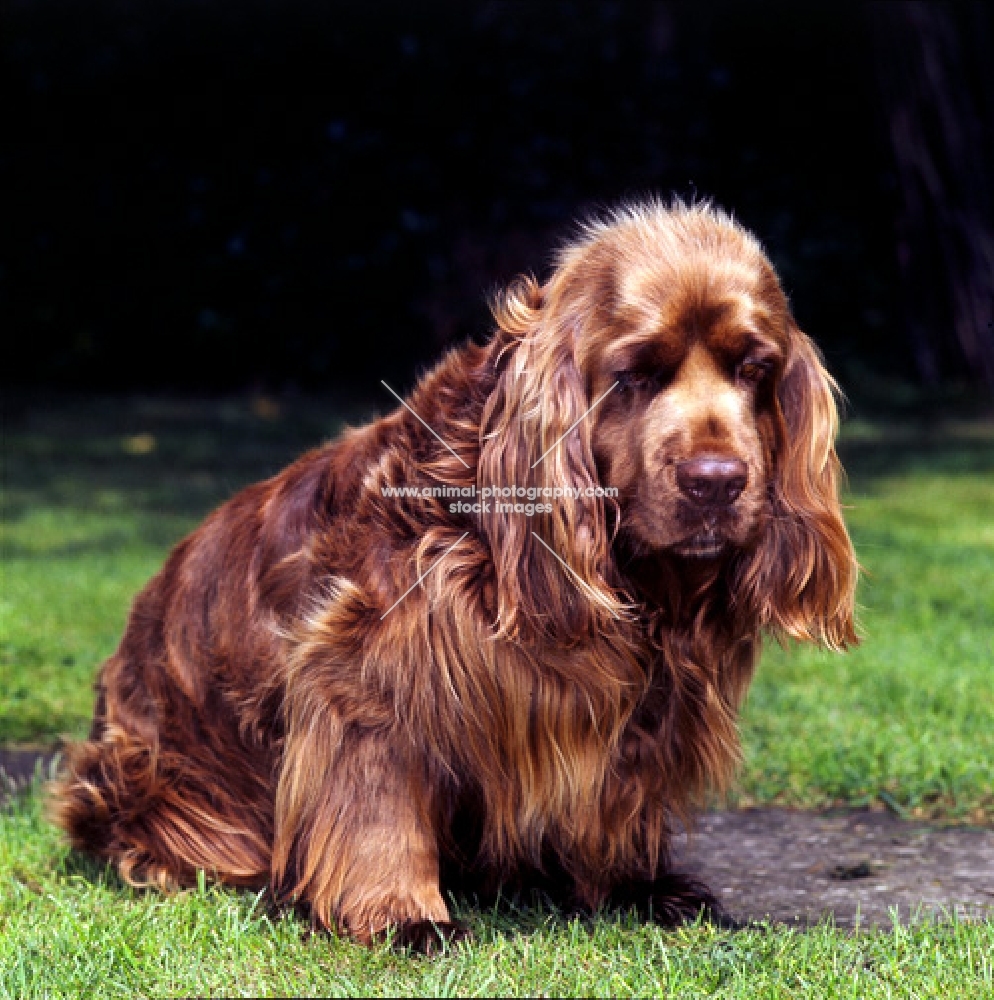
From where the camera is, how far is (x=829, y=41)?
12.8 metres

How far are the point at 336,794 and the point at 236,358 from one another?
10395 mm

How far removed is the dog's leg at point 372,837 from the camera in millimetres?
2895

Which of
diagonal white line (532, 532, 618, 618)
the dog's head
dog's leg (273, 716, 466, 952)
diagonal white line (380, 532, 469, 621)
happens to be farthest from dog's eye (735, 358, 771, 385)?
dog's leg (273, 716, 466, 952)

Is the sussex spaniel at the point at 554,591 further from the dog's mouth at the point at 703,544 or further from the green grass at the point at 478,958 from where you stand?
the green grass at the point at 478,958

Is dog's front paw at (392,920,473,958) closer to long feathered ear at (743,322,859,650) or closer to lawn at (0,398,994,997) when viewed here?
lawn at (0,398,994,997)

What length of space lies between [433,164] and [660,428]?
9.05 metres

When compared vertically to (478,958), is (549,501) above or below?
above

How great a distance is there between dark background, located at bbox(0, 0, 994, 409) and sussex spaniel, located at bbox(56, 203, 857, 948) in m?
7.55

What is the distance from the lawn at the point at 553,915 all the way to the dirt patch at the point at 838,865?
0.48 ft

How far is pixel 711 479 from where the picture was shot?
8.54 feet

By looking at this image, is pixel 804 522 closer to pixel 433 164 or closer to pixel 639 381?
pixel 639 381

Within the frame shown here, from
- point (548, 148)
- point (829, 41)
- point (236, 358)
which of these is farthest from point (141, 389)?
point (829, 41)

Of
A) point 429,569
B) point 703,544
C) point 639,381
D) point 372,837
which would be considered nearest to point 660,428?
point 639,381

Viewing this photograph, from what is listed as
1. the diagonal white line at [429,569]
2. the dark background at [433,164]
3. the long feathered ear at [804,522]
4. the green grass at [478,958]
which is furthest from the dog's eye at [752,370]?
the dark background at [433,164]
